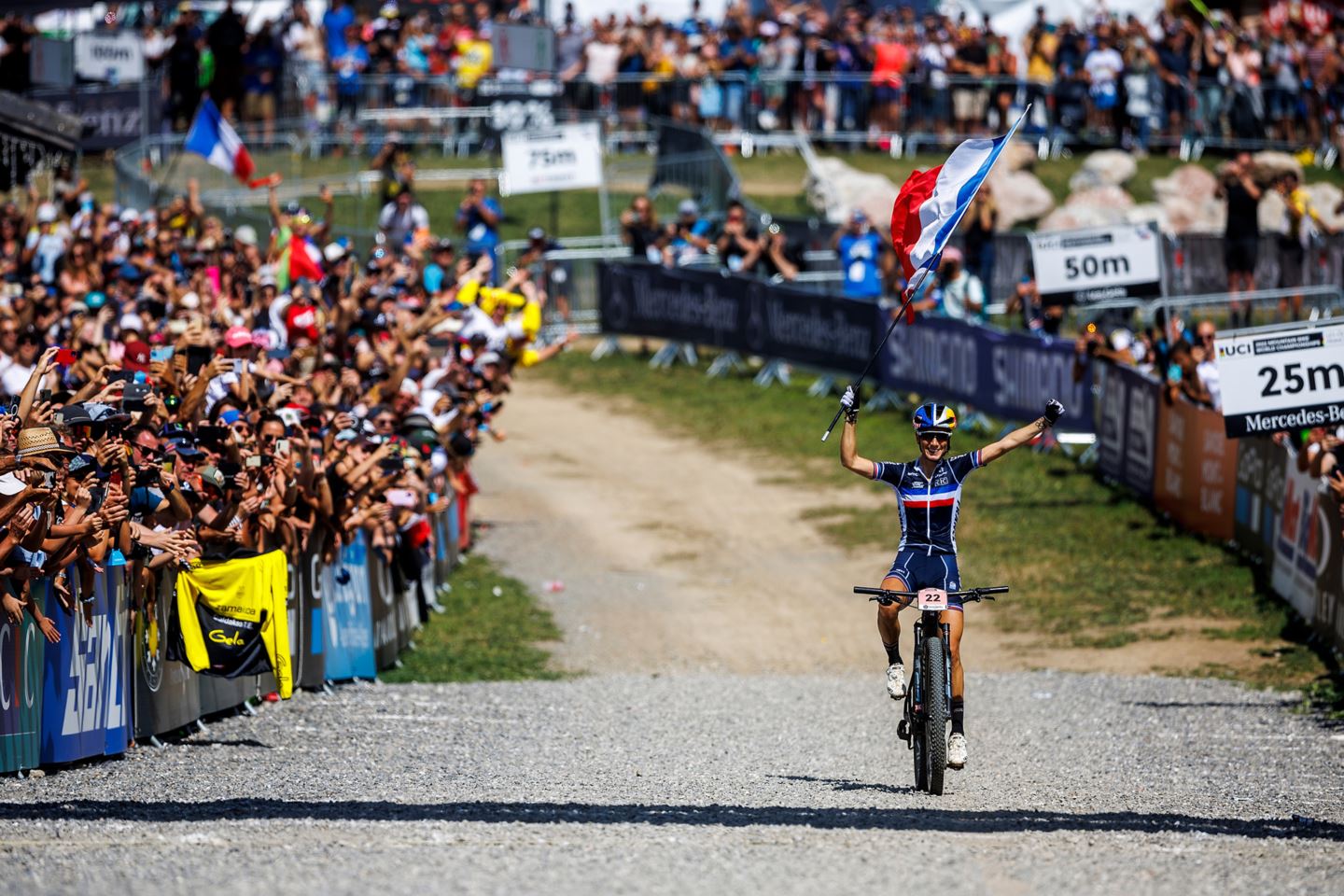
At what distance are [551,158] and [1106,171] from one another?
12217mm

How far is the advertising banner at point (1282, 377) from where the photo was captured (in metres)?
13.7

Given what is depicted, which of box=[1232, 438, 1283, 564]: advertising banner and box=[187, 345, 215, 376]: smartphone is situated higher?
box=[187, 345, 215, 376]: smartphone

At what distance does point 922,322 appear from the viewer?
25.4 metres

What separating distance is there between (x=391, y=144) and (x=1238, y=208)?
13505mm

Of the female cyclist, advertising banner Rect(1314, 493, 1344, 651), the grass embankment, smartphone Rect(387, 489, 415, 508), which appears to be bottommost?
the grass embankment

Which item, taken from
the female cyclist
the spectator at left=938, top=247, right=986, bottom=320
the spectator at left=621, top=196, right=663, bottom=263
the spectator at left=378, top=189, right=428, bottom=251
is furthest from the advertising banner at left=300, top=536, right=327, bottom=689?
the spectator at left=621, top=196, right=663, bottom=263

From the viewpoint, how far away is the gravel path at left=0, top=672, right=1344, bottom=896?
8211 millimetres

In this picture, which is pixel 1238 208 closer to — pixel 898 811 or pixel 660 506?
pixel 660 506

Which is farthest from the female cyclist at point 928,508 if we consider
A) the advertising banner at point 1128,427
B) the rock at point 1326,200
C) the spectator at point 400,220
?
the rock at point 1326,200

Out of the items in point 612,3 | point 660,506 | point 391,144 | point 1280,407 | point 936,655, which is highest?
point 612,3

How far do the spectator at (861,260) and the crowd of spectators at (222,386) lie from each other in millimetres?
6921

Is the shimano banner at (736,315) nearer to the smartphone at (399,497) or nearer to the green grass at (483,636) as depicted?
the green grass at (483,636)

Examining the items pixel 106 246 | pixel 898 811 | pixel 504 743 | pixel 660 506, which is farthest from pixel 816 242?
pixel 898 811

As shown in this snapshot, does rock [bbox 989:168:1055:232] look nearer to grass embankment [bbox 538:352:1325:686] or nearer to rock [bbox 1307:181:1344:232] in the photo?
rock [bbox 1307:181:1344:232]
